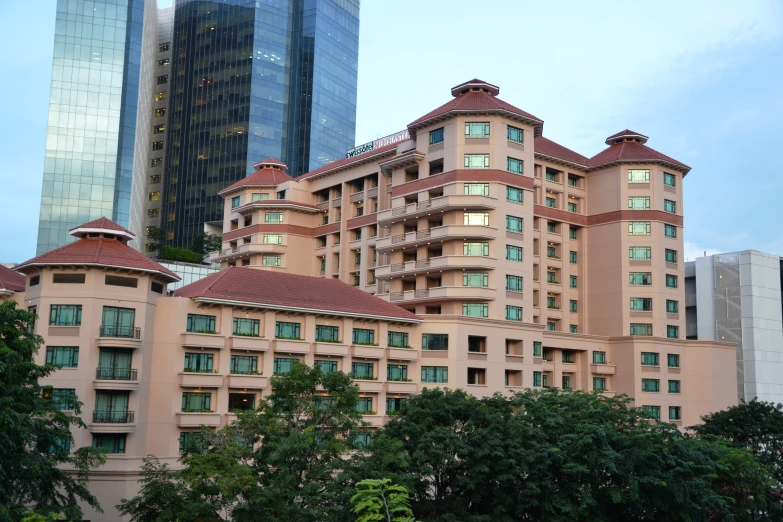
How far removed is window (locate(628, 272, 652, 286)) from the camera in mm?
88250

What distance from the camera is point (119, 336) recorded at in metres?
57.4

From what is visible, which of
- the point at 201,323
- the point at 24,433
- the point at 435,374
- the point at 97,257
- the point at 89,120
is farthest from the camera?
the point at 89,120

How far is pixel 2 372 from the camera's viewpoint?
116 feet

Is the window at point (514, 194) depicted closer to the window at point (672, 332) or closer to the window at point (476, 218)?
the window at point (476, 218)

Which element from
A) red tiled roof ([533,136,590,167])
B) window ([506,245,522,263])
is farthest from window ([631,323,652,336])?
red tiled roof ([533,136,590,167])

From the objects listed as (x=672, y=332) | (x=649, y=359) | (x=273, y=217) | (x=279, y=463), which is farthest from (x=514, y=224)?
(x=279, y=463)

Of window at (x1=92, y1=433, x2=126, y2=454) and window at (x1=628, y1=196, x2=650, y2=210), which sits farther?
window at (x1=628, y1=196, x2=650, y2=210)

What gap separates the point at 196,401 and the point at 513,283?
33.0 meters

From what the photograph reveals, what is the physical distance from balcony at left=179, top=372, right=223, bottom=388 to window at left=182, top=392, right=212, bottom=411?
91 cm

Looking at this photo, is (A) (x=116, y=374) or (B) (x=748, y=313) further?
(B) (x=748, y=313)

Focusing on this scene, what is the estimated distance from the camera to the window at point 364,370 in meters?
69.8

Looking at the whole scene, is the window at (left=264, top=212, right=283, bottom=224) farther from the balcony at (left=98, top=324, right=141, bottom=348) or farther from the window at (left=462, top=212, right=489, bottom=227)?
the balcony at (left=98, top=324, right=141, bottom=348)

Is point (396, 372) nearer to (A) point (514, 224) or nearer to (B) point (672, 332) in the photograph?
(A) point (514, 224)

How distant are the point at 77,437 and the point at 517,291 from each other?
42.0 m
